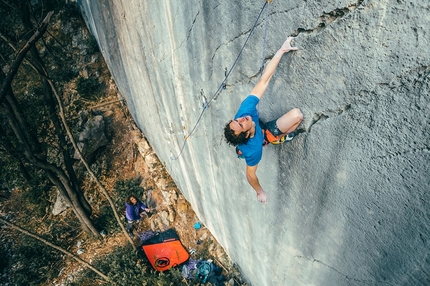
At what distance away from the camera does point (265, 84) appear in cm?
193

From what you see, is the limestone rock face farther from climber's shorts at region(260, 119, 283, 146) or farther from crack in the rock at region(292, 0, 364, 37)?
crack in the rock at region(292, 0, 364, 37)

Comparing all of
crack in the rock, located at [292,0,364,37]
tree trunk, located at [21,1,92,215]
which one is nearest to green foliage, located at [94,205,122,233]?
tree trunk, located at [21,1,92,215]

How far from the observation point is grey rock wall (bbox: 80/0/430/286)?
4.29 ft

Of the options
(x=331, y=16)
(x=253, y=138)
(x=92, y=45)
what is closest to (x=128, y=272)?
(x=253, y=138)

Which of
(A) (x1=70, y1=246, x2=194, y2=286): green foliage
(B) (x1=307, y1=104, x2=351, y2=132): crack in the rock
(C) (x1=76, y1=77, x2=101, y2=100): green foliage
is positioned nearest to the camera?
(B) (x1=307, y1=104, x2=351, y2=132): crack in the rock

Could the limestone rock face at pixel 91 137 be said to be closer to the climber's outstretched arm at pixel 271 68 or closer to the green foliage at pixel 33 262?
the green foliage at pixel 33 262

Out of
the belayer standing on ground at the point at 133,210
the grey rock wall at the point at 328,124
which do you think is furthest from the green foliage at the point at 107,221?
the grey rock wall at the point at 328,124

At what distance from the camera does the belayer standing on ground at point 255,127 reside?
188 cm

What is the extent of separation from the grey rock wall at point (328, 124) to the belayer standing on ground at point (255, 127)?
0.26 ft

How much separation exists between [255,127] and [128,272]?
4.14m

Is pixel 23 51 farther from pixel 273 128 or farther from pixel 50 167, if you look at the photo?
pixel 273 128

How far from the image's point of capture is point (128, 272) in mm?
4938

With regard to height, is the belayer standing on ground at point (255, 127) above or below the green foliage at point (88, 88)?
above

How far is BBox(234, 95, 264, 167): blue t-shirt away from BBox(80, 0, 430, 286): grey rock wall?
0.18m
